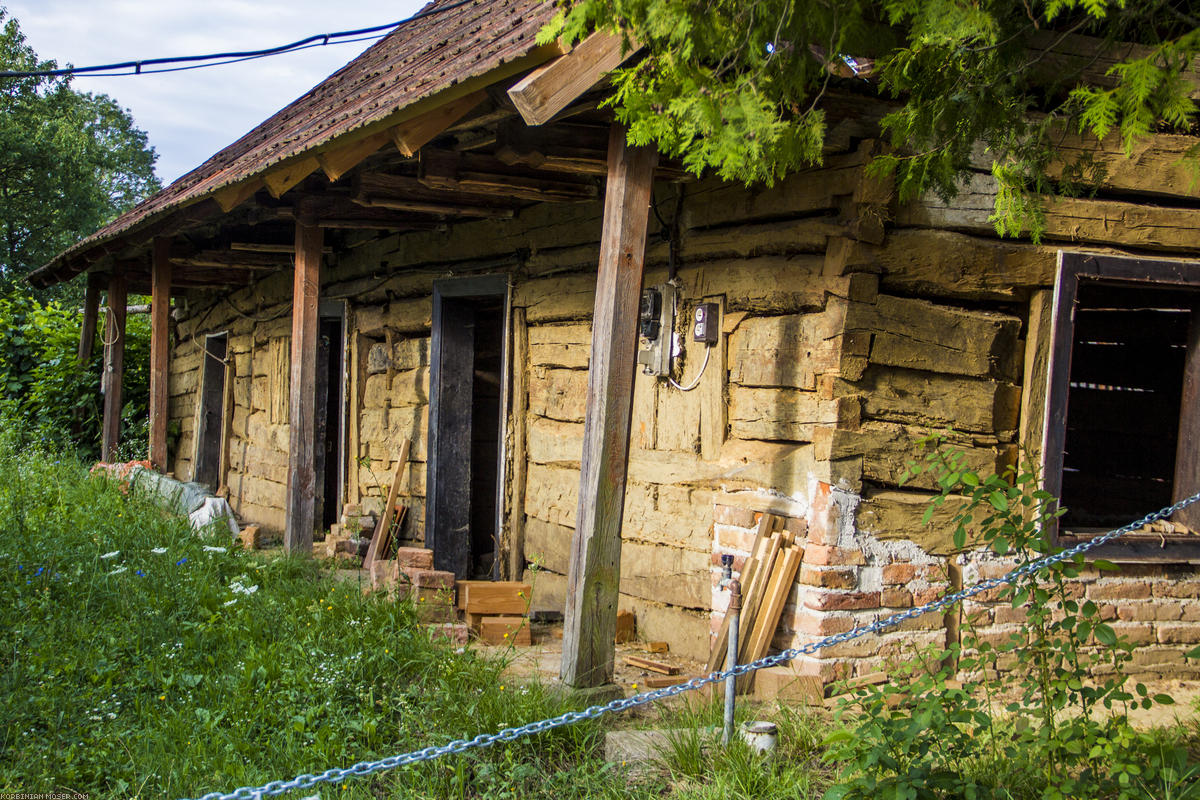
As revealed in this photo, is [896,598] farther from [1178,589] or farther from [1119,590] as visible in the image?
[1178,589]

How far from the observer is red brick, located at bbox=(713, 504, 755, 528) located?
4930mm

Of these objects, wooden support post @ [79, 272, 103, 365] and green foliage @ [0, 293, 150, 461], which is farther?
green foliage @ [0, 293, 150, 461]

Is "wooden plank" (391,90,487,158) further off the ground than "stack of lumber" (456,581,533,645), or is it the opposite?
"wooden plank" (391,90,487,158)

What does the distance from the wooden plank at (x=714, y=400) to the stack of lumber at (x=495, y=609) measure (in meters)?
1.34

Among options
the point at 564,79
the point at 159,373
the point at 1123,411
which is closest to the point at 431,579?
the point at 564,79

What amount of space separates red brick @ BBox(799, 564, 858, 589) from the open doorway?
5.25 meters

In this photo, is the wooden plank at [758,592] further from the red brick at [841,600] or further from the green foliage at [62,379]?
the green foliage at [62,379]

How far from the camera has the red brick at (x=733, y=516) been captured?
194 inches

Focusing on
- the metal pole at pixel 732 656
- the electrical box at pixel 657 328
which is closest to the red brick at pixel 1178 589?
the metal pole at pixel 732 656

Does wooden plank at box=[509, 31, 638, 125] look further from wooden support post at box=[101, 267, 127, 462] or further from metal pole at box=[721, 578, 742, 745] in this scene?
wooden support post at box=[101, 267, 127, 462]

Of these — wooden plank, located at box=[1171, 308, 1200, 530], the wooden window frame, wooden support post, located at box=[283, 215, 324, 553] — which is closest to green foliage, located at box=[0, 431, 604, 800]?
wooden support post, located at box=[283, 215, 324, 553]

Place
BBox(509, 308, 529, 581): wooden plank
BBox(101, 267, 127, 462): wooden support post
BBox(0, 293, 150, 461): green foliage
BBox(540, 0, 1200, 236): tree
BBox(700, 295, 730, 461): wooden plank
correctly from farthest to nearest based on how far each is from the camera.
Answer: BBox(0, 293, 150, 461): green foliage < BBox(101, 267, 127, 462): wooden support post < BBox(509, 308, 529, 581): wooden plank < BBox(700, 295, 730, 461): wooden plank < BBox(540, 0, 1200, 236): tree

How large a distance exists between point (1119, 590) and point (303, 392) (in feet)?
16.8

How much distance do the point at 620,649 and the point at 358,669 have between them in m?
1.73
